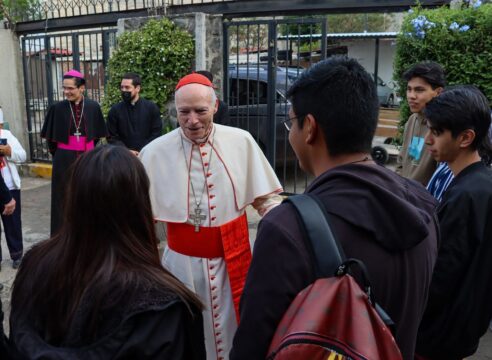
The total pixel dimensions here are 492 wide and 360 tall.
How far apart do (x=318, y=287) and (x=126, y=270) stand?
23.9 inches

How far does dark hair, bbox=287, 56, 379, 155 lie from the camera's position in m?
1.34

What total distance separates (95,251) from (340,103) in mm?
838

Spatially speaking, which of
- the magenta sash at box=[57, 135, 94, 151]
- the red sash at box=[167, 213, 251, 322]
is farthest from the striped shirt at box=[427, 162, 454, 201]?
the magenta sash at box=[57, 135, 94, 151]

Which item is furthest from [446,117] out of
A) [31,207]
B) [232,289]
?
[31,207]

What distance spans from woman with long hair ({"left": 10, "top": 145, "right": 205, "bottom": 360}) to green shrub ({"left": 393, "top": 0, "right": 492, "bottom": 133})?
15.2 feet

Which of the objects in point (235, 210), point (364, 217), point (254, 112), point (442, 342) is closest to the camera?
point (364, 217)

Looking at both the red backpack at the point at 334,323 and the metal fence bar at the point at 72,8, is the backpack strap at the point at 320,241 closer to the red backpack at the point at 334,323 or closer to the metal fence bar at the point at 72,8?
the red backpack at the point at 334,323

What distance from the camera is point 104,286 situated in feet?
4.65

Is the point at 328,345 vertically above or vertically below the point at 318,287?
below

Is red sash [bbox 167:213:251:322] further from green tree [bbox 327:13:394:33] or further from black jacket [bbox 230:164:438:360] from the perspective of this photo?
green tree [bbox 327:13:394:33]

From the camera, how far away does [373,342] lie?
1092 millimetres

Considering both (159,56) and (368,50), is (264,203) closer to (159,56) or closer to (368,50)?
(159,56)

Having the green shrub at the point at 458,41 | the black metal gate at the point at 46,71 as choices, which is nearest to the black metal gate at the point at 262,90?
the green shrub at the point at 458,41

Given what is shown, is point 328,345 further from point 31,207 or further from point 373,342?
point 31,207
